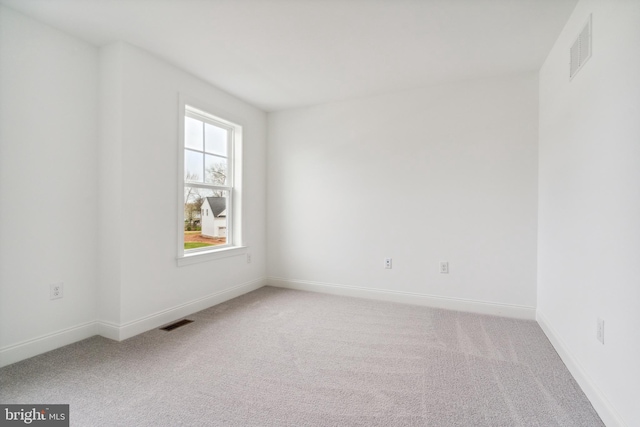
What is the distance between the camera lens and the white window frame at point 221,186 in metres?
3.07

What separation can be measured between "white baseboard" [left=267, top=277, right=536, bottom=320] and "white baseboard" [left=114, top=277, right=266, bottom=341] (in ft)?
2.18

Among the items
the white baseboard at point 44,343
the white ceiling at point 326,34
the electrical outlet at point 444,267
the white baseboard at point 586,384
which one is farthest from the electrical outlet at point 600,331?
the white baseboard at point 44,343

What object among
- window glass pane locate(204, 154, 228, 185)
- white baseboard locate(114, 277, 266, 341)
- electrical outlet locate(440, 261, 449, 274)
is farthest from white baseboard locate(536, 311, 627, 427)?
window glass pane locate(204, 154, 228, 185)

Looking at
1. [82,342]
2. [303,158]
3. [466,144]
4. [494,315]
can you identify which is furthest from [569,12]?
[82,342]

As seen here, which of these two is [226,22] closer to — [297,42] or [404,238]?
[297,42]

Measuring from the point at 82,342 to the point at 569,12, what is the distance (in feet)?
14.7

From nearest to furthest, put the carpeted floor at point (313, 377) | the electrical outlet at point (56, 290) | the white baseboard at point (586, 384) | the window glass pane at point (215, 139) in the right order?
the white baseboard at point (586, 384), the carpeted floor at point (313, 377), the electrical outlet at point (56, 290), the window glass pane at point (215, 139)

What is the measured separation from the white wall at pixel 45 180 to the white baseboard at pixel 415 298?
7.62ft

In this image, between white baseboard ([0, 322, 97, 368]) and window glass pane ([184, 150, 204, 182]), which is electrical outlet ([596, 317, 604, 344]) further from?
white baseboard ([0, 322, 97, 368])

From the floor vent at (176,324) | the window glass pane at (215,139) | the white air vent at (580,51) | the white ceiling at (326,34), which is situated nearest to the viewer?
the white air vent at (580,51)

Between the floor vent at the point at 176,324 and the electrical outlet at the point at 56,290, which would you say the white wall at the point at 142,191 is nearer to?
the floor vent at the point at 176,324

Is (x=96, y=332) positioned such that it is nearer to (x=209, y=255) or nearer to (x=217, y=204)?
(x=209, y=255)

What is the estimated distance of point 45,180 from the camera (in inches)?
91.9

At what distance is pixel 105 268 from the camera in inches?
104
